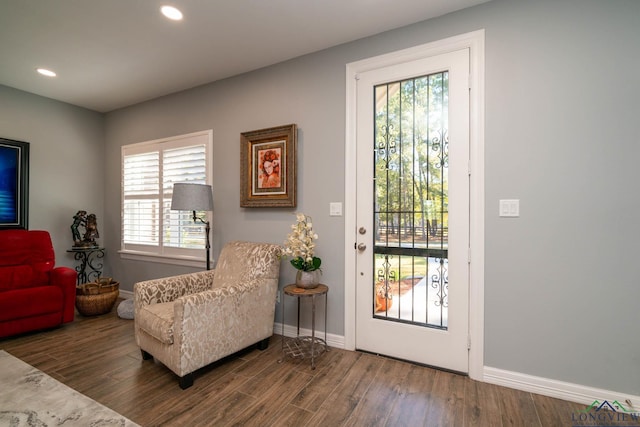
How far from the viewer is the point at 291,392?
6.78 ft

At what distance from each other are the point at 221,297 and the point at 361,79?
85.5 inches

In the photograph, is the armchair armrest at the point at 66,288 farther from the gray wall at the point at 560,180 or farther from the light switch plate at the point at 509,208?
the light switch plate at the point at 509,208

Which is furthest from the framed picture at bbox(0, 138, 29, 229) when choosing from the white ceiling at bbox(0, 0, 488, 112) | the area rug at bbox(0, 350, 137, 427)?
the area rug at bbox(0, 350, 137, 427)

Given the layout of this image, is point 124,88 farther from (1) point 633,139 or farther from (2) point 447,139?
(1) point 633,139

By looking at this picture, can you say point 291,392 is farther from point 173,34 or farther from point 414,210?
point 173,34

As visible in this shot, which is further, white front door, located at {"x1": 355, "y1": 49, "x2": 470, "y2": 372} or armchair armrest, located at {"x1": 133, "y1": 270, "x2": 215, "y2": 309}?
armchair armrest, located at {"x1": 133, "y1": 270, "x2": 215, "y2": 309}

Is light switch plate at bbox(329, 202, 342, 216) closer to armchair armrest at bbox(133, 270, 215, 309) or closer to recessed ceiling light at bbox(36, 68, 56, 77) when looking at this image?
armchair armrest at bbox(133, 270, 215, 309)

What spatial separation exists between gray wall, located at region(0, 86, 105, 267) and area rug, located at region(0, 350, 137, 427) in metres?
2.51

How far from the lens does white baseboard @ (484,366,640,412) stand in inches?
73.8

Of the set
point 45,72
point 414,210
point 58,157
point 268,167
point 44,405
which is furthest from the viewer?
point 58,157

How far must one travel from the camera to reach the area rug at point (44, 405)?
172 centimetres

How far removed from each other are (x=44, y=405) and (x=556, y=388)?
327cm

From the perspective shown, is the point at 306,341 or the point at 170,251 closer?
the point at 306,341

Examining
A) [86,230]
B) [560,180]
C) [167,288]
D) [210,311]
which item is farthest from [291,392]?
[86,230]
